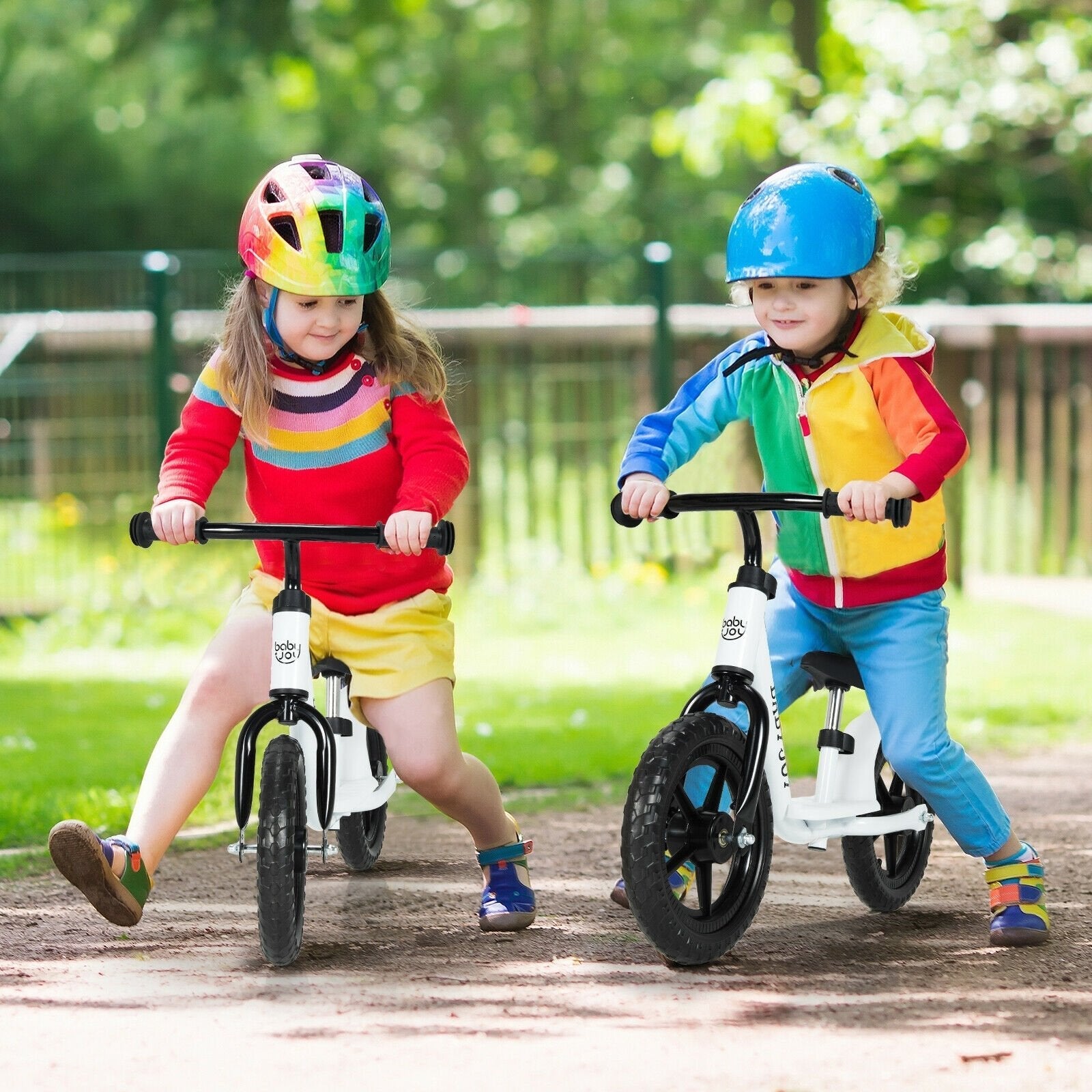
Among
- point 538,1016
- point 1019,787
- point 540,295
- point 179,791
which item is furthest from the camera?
point 540,295

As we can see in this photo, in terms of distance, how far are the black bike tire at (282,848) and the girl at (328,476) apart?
0.35 meters

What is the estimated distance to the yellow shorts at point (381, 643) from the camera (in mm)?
4020

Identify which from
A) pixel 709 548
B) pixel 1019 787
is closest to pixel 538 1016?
pixel 1019 787

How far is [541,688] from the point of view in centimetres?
799

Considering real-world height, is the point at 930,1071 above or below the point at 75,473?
below

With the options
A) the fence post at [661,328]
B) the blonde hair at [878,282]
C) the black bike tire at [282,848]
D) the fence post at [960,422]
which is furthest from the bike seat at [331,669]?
the fence post at [960,422]

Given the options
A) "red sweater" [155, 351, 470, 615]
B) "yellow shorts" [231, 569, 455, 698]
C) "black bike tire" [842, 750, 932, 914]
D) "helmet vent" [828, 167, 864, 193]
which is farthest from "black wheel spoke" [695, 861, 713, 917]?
"helmet vent" [828, 167, 864, 193]

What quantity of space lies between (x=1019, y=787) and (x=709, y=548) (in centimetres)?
490

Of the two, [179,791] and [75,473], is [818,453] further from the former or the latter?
[75,473]

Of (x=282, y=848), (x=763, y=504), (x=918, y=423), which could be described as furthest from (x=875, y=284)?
(x=282, y=848)

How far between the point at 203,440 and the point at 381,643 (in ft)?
2.00

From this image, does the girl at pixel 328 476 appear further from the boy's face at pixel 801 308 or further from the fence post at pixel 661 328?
the fence post at pixel 661 328

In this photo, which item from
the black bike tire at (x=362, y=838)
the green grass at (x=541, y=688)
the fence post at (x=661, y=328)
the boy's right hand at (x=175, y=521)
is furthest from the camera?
the fence post at (x=661, y=328)

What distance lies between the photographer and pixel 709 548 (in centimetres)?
1071
